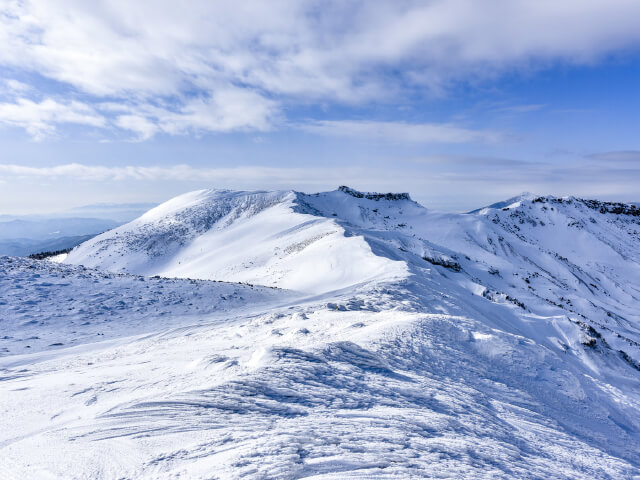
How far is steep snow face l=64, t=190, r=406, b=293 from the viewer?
78.6 feet

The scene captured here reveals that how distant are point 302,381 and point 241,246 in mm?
33409

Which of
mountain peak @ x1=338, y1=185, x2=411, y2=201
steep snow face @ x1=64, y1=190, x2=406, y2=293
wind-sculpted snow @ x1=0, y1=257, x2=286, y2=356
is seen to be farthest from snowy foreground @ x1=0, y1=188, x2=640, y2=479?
mountain peak @ x1=338, y1=185, x2=411, y2=201

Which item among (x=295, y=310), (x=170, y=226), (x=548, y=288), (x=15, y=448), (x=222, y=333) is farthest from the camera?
(x=170, y=226)

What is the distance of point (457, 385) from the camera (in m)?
7.02

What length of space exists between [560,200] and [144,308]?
306 ft

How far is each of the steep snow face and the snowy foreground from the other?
57 cm

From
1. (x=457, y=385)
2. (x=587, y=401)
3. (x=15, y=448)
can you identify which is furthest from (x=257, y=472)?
(x=587, y=401)

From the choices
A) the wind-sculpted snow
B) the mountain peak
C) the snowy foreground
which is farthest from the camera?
the mountain peak

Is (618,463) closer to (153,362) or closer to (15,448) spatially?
(15,448)

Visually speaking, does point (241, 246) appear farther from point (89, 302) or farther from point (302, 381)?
point (302, 381)

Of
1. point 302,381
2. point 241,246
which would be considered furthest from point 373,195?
point 302,381

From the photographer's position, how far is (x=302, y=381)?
596 cm

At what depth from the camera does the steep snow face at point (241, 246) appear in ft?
78.6

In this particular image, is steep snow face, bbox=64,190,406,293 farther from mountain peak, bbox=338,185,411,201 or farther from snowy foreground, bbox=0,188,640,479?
mountain peak, bbox=338,185,411,201
